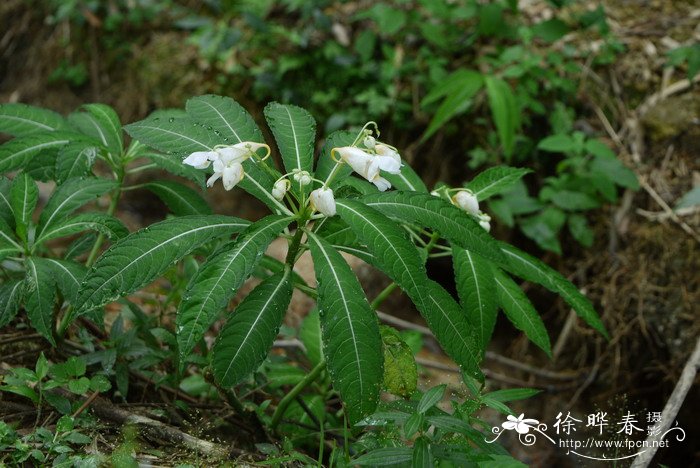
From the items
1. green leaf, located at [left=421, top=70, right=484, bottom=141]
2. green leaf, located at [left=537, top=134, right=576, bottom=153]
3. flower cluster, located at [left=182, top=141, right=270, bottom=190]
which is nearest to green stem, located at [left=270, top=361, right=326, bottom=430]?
flower cluster, located at [left=182, top=141, right=270, bottom=190]

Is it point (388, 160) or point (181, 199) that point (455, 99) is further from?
point (388, 160)

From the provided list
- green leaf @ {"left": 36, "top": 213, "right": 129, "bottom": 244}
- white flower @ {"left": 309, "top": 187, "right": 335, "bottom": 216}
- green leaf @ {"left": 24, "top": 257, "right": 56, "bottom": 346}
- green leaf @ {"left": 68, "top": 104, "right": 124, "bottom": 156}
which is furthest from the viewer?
green leaf @ {"left": 68, "top": 104, "right": 124, "bottom": 156}

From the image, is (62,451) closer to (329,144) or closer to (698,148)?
(329,144)

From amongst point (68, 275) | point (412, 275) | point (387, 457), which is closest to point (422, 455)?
point (387, 457)

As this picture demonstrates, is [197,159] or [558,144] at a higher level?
[197,159]

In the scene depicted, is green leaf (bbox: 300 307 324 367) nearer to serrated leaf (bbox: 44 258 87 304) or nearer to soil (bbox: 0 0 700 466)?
soil (bbox: 0 0 700 466)

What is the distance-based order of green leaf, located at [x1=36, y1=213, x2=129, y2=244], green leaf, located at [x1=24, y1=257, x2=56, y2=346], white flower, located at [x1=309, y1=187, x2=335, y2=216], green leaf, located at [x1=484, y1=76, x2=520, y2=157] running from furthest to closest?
green leaf, located at [x1=484, y1=76, x2=520, y2=157]
green leaf, located at [x1=36, y1=213, x2=129, y2=244]
green leaf, located at [x1=24, y1=257, x2=56, y2=346]
white flower, located at [x1=309, y1=187, x2=335, y2=216]
